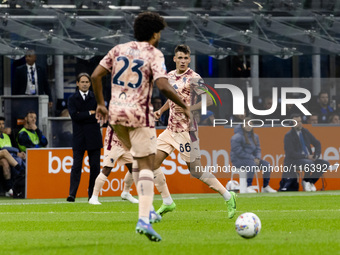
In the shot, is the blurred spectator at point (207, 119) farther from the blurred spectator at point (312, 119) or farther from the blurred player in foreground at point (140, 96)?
the blurred player in foreground at point (140, 96)

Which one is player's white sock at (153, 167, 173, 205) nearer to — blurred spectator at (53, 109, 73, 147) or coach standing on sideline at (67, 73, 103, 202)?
coach standing on sideline at (67, 73, 103, 202)

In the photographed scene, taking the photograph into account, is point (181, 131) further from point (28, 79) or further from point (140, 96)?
point (28, 79)

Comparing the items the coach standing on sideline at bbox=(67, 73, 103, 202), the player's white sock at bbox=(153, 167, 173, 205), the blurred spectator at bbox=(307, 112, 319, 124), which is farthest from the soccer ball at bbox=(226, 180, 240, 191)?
the player's white sock at bbox=(153, 167, 173, 205)

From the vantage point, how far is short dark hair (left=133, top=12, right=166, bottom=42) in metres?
8.20

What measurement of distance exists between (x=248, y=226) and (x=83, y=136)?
8184 mm

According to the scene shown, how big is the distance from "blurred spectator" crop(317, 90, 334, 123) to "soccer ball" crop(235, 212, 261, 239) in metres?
12.4

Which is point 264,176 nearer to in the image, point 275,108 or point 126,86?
point 275,108

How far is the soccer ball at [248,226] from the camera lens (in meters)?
8.25

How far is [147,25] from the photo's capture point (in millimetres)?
8203

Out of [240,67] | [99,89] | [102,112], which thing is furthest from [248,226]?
[240,67]

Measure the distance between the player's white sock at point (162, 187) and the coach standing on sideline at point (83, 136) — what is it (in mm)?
4093

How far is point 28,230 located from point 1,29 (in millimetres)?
11161

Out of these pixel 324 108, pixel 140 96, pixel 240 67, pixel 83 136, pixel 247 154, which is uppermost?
pixel 240 67

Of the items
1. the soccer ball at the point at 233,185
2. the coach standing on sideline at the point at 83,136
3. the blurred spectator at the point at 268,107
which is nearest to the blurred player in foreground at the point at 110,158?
the coach standing on sideline at the point at 83,136
